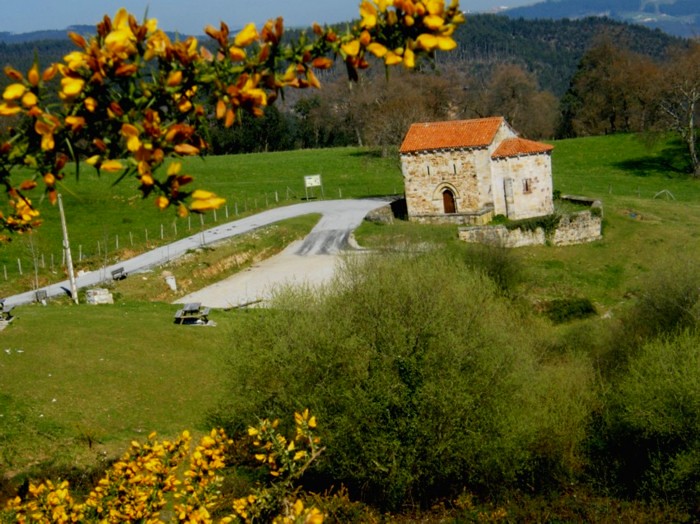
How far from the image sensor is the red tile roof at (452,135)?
45750mm

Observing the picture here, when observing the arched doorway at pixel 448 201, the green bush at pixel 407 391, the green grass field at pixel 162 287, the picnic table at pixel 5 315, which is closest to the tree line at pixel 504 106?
the green grass field at pixel 162 287

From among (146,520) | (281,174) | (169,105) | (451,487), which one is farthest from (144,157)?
(281,174)

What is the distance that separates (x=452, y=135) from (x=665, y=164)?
35.2 metres

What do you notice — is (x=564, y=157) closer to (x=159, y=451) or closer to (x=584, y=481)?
(x=584, y=481)

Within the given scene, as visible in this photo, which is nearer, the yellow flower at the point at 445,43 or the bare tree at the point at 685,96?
the yellow flower at the point at 445,43

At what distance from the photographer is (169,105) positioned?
4293 mm

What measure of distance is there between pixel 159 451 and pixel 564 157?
77477 mm

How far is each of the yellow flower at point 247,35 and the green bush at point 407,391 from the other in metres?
14.3

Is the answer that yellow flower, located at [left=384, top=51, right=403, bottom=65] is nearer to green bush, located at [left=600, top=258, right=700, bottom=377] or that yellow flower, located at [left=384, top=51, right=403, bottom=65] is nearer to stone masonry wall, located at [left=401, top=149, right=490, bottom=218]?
green bush, located at [left=600, top=258, right=700, bottom=377]

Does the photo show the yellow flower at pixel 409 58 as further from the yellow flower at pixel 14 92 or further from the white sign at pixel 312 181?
the white sign at pixel 312 181

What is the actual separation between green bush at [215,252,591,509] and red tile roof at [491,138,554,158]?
85.4ft

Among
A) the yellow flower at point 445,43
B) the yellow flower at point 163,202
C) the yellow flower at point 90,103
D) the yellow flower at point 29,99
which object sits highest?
the yellow flower at point 445,43

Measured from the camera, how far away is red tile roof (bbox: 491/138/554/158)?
150ft

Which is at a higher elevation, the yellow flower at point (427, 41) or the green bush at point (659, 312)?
the yellow flower at point (427, 41)
